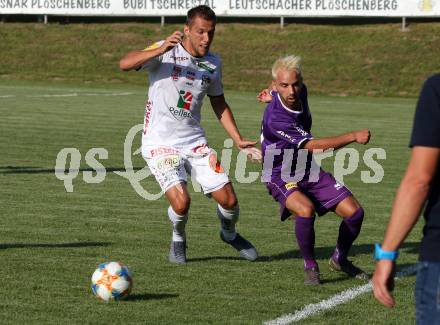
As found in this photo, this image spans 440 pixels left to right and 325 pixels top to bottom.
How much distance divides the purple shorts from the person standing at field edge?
4.55 m

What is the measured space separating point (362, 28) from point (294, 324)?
39.1 m

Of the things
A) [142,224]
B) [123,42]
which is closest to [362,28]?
[123,42]

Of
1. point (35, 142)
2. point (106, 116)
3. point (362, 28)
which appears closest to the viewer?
point (35, 142)

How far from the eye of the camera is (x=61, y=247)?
9836 mm

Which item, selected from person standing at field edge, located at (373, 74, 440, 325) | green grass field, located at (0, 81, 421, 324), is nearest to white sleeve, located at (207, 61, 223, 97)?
green grass field, located at (0, 81, 421, 324)

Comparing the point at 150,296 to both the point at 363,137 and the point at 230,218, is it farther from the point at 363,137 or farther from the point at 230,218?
the point at 363,137

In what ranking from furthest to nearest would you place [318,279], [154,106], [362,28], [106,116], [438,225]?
1. [362,28]
2. [106,116]
3. [154,106]
4. [318,279]
5. [438,225]

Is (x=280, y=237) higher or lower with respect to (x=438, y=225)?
lower

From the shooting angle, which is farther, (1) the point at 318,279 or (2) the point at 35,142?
(2) the point at 35,142

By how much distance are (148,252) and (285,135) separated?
1806 mm

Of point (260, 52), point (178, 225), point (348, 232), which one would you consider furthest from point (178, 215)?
point (260, 52)

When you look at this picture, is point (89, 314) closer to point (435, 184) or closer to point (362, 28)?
point (435, 184)

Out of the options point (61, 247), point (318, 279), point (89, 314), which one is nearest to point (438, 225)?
point (89, 314)

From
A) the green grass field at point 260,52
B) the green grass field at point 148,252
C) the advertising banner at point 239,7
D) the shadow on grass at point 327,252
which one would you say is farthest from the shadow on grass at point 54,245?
the advertising banner at point 239,7
